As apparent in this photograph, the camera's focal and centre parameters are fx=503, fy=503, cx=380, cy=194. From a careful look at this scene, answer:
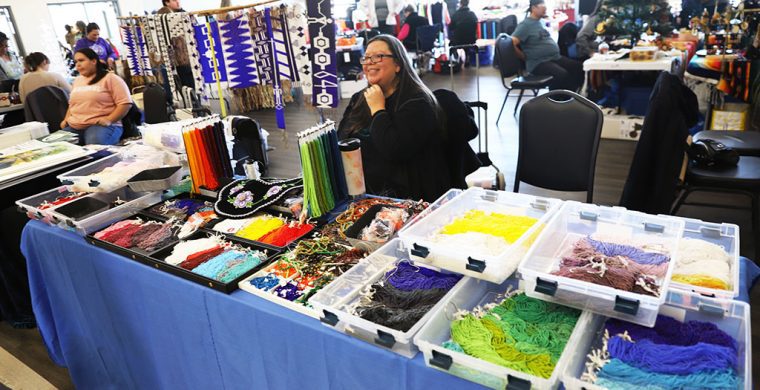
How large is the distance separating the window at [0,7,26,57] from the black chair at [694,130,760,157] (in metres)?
10.2

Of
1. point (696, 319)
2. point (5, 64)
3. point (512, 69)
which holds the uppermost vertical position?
point (5, 64)

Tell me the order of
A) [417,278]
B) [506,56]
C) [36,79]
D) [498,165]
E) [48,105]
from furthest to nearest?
[506,56]
[36,79]
[48,105]
[498,165]
[417,278]

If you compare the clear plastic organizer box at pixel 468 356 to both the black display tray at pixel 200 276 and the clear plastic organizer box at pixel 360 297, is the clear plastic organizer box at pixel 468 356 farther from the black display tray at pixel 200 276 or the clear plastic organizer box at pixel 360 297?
the black display tray at pixel 200 276

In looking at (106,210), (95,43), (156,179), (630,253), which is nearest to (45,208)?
(106,210)

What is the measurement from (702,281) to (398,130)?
1317 mm

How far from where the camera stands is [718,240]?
130cm

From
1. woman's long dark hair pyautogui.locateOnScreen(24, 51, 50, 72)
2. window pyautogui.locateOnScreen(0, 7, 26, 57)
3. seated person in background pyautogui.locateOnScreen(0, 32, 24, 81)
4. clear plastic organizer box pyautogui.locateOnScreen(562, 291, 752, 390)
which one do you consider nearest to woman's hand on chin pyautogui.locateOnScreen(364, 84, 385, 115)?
clear plastic organizer box pyautogui.locateOnScreen(562, 291, 752, 390)

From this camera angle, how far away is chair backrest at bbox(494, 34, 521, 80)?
5.70 metres

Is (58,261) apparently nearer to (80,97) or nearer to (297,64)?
(297,64)

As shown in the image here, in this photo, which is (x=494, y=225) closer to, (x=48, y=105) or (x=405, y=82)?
(x=405, y=82)

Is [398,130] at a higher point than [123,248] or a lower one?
higher

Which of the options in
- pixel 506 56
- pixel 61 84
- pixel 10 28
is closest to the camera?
pixel 61 84

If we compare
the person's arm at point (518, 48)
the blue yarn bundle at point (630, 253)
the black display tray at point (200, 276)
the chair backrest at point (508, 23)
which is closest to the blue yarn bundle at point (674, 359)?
the blue yarn bundle at point (630, 253)

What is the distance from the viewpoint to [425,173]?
234 centimetres
